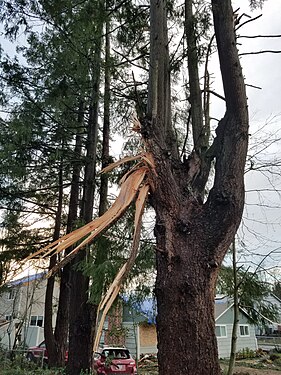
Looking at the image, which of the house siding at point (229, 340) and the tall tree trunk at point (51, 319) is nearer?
the tall tree trunk at point (51, 319)

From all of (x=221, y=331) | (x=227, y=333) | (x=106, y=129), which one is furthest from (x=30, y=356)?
(x=227, y=333)

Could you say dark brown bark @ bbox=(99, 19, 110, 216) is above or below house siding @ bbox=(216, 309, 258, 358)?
above

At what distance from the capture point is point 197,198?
6.69 ft

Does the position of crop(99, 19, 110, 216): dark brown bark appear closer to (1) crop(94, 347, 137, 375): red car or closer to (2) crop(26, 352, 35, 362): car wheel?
(1) crop(94, 347, 137, 375): red car

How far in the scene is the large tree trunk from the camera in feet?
5.11

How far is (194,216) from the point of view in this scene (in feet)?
6.15

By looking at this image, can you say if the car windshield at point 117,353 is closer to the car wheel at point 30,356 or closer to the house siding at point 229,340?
the car wheel at point 30,356

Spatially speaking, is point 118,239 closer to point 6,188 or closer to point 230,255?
point 230,255

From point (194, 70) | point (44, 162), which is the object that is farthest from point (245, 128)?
point (44, 162)

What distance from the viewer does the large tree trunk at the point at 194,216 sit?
1.56 m

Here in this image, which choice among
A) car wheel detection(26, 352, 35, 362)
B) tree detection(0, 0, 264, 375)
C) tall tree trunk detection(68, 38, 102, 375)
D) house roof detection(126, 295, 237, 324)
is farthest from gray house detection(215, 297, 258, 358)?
tree detection(0, 0, 264, 375)

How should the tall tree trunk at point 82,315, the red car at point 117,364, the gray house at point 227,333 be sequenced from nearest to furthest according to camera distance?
the tall tree trunk at point 82,315 → the red car at point 117,364 → the gray house at point 227,333

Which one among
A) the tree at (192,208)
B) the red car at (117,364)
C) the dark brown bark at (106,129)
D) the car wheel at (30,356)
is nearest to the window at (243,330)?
the red car at (117,364)

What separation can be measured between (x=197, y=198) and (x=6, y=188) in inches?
208
